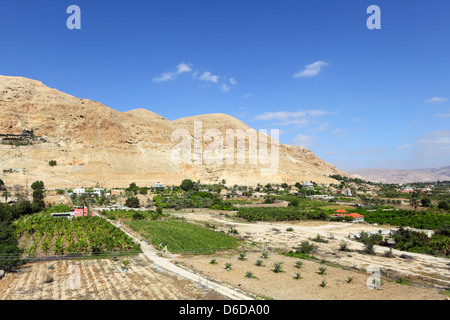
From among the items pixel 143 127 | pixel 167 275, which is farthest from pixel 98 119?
pixel 167 275

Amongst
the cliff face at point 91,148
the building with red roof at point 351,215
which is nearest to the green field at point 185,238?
the building with red roof at point 351,215

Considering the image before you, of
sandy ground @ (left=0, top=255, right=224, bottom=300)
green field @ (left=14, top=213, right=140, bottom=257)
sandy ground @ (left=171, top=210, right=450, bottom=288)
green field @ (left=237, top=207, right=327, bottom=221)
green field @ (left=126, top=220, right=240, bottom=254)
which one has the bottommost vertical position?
sandy ground @ (left=171, top=210, right=450, bottom=288)

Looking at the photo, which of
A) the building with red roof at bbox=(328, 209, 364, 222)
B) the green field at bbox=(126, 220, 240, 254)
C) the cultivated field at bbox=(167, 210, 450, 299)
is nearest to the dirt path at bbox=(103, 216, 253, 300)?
the green field at bbox=(126, 220, 240, 254)

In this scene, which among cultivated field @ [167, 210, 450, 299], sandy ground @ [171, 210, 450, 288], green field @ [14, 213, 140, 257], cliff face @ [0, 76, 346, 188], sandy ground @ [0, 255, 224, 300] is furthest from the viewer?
cliff face @ [0, 76, 346, 188]

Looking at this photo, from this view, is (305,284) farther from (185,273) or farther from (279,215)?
(279,215)

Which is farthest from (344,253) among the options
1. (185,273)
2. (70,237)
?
(70,237)

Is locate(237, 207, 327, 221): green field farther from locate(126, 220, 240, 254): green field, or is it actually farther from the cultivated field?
locate(126, 220, 240, 254): green field

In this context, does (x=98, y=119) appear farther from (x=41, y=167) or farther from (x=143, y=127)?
(x=41, y=167)
